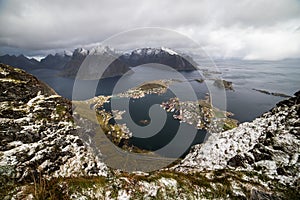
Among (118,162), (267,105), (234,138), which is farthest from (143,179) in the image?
(267,105)

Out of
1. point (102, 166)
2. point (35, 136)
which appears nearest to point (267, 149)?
point (102, 166)

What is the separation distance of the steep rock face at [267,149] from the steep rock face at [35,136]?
59.6 feet

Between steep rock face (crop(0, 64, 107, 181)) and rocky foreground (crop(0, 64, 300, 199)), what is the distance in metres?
0.10

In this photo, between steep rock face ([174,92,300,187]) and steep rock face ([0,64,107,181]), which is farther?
steep rock face ([0,64,107,181])

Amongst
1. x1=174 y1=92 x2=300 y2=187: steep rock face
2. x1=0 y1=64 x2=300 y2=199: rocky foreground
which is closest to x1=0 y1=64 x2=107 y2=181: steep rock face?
x1=0 y1=64 x2=300 y2=199: rocky foreground

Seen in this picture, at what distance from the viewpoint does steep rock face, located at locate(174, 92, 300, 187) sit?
747 inches

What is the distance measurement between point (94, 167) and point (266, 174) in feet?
80.8

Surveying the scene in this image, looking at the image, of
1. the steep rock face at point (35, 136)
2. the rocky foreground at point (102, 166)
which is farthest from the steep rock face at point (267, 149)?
the steep rock face at point (35, 136)

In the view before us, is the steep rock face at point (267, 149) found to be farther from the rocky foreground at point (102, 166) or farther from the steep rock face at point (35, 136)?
the steep rock face at point (35, 136)

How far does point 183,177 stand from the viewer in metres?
17.6

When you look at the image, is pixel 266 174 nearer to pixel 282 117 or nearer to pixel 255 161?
pixel 255 161

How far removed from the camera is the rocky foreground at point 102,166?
14.8m

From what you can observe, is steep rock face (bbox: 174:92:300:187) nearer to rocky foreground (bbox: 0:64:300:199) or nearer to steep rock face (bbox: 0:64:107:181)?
rocky foreground (bbox: 0:64:300:199)

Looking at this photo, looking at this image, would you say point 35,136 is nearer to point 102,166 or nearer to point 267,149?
point 102,166
